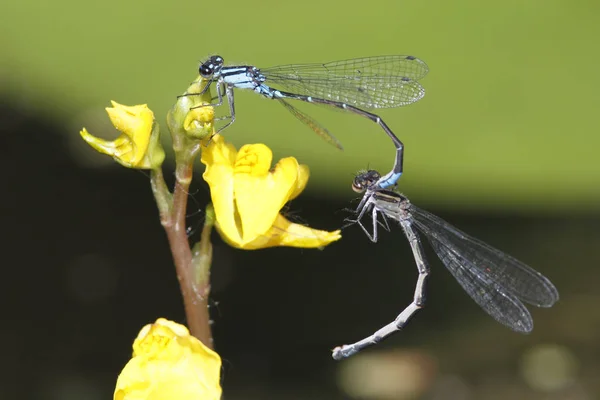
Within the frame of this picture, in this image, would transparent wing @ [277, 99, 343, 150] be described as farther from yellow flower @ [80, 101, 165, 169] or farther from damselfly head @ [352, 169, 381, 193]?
yellow flower @ [80, 101, 165, 169]

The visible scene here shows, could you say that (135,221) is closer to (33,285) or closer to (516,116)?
(33,285)

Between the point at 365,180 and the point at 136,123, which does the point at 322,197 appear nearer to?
the point at 365,180

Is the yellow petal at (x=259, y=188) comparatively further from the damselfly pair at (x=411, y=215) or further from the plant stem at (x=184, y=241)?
the damselfly pair at (x=411, y=215)

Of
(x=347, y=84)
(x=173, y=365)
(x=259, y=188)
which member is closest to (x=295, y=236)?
(x=259, y=188)

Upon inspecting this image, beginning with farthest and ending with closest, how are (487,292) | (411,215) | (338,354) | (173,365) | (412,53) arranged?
(412,53) < (487,292) < (411,215) < (338,354) < (173,365)

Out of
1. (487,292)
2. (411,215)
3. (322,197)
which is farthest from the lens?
(322,197)

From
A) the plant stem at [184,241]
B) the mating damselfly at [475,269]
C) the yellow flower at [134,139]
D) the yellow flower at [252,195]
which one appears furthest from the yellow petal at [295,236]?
the mating damselfly at [475,269]

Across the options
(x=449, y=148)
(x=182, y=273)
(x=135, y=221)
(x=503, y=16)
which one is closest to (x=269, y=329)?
(x=135, y=221)
